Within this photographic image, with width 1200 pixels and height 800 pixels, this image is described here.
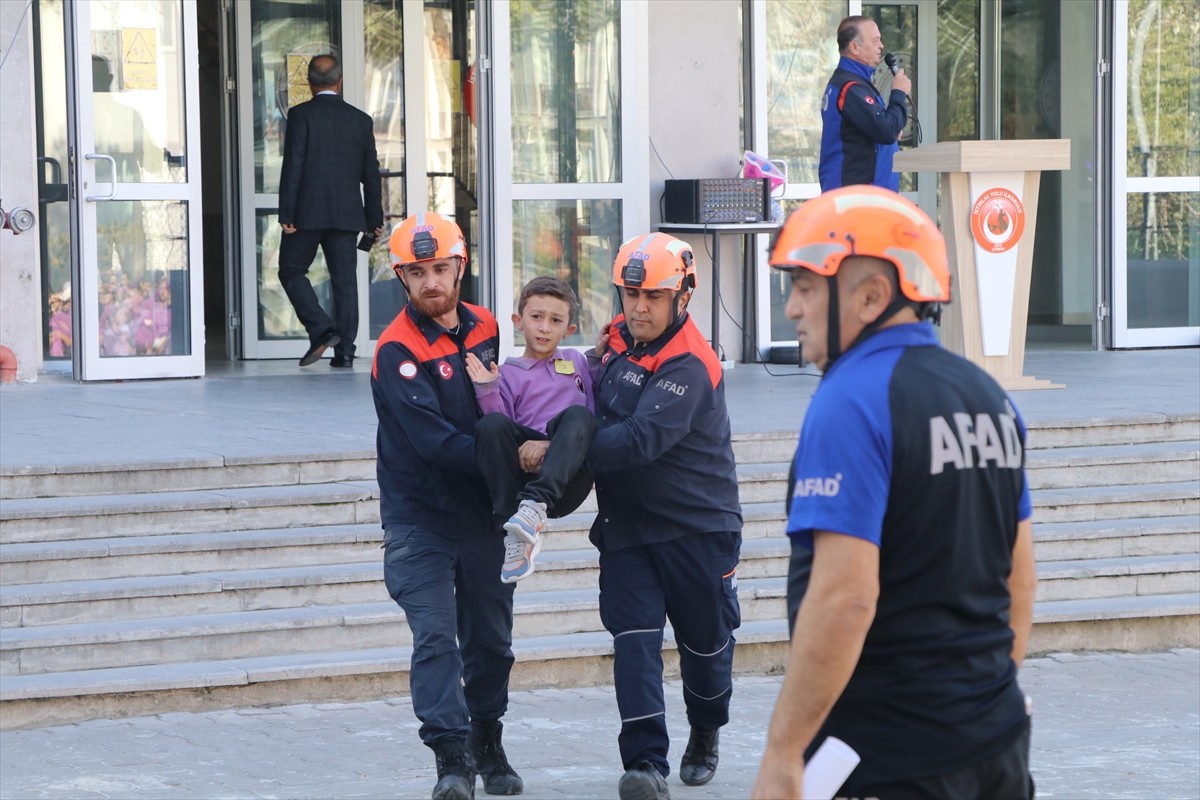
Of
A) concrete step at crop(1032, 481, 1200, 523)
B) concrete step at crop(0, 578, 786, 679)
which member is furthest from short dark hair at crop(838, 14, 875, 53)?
concrete step at crop(0, 578, 786, 679)

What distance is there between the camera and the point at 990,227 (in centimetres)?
1023

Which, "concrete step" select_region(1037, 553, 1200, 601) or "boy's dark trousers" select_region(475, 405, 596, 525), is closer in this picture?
"boy's dark trousers" select_region(475, 405, 596, 525)

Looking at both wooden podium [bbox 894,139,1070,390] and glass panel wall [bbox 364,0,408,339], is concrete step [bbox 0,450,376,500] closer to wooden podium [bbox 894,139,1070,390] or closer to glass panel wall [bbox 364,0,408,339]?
wooden podium [bbox 894,139,1070,390]

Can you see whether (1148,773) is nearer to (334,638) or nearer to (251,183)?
(334,638)

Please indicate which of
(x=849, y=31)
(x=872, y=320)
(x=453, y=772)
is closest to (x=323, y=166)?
(x=849, y=31)

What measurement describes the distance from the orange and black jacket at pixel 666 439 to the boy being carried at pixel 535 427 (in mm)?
117

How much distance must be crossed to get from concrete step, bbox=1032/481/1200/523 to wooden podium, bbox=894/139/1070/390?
188 cm

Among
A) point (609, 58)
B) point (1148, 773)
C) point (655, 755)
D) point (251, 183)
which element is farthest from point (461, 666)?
point (251, 183)

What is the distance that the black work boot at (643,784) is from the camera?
5.23 m

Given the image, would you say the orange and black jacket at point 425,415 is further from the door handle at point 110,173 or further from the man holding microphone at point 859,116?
the door handle at point 110,173

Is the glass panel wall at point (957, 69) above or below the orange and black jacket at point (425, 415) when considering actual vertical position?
above

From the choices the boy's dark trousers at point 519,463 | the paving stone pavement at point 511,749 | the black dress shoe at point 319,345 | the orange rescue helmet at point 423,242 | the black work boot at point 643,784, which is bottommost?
the paving stone pavement at point 511,749

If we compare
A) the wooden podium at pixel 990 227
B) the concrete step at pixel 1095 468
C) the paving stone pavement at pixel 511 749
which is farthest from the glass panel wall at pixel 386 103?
the paving stone pavement at pixel 511 749

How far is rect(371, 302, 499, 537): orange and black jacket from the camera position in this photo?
5250mm
